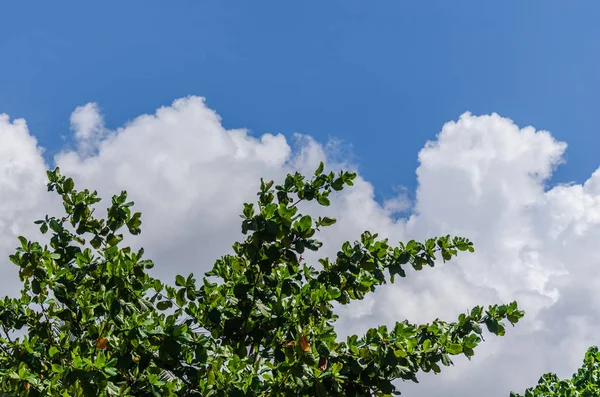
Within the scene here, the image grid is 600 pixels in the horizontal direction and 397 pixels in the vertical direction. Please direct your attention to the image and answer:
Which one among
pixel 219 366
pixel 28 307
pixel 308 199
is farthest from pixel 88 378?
pixel 308 199

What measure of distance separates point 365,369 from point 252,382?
1090mm

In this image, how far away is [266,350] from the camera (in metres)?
6.57

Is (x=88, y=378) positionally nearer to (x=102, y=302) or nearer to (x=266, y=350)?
(x=102, y=302)

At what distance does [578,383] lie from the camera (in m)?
12.8

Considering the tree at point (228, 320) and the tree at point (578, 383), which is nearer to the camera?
the tree at point (228, 320)

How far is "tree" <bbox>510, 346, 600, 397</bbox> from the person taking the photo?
1252 cm

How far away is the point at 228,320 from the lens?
20.9 feet

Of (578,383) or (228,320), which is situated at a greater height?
(578,383)

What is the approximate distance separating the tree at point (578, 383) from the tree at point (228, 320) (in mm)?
7014

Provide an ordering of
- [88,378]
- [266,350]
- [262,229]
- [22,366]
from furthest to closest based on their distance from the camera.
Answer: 1. [266,350]
2. [262,229]
3. [22,366]
4. [88,378]

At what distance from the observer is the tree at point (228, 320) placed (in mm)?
5457

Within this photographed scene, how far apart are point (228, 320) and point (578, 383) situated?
928 cm

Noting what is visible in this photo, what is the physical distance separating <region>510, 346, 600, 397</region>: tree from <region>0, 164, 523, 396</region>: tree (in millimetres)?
7014

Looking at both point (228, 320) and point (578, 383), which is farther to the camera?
point (578, 383)
